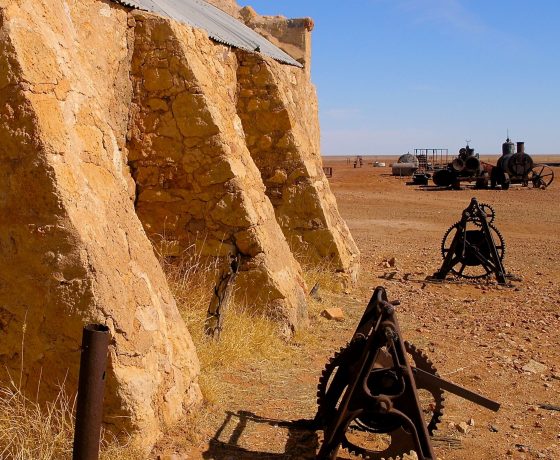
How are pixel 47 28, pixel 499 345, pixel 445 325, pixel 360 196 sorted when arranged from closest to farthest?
pixel 47 28 → pixel 499 345 → pixel 445 325 → pixel 360 196

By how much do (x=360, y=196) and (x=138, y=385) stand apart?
20819mm

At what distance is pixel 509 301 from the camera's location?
7957 mm

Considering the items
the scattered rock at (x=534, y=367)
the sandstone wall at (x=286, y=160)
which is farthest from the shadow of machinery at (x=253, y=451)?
the sandstone wall at (x=286, y=160)

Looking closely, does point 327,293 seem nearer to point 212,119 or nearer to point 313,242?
point 313,242

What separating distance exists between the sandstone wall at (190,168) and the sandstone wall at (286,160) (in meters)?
1.58

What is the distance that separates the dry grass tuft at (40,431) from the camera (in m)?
3.09

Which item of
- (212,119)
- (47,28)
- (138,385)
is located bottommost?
(138,385)

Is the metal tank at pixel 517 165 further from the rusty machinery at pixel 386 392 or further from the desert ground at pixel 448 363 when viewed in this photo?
the rusty machinery at pixel 386 392

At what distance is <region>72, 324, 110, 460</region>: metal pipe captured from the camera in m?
2.52

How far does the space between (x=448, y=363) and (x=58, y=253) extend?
3.51m

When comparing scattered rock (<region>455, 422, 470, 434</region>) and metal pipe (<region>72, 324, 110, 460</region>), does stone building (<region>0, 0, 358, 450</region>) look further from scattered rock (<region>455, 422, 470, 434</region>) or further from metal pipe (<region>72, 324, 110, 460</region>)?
scattered rock (<region>455, 422, 470, 434</region>)

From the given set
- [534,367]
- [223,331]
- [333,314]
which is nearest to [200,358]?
[223,331]

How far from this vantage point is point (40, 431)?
3145mm

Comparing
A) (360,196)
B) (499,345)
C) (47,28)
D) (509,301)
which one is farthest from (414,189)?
(47,28)
